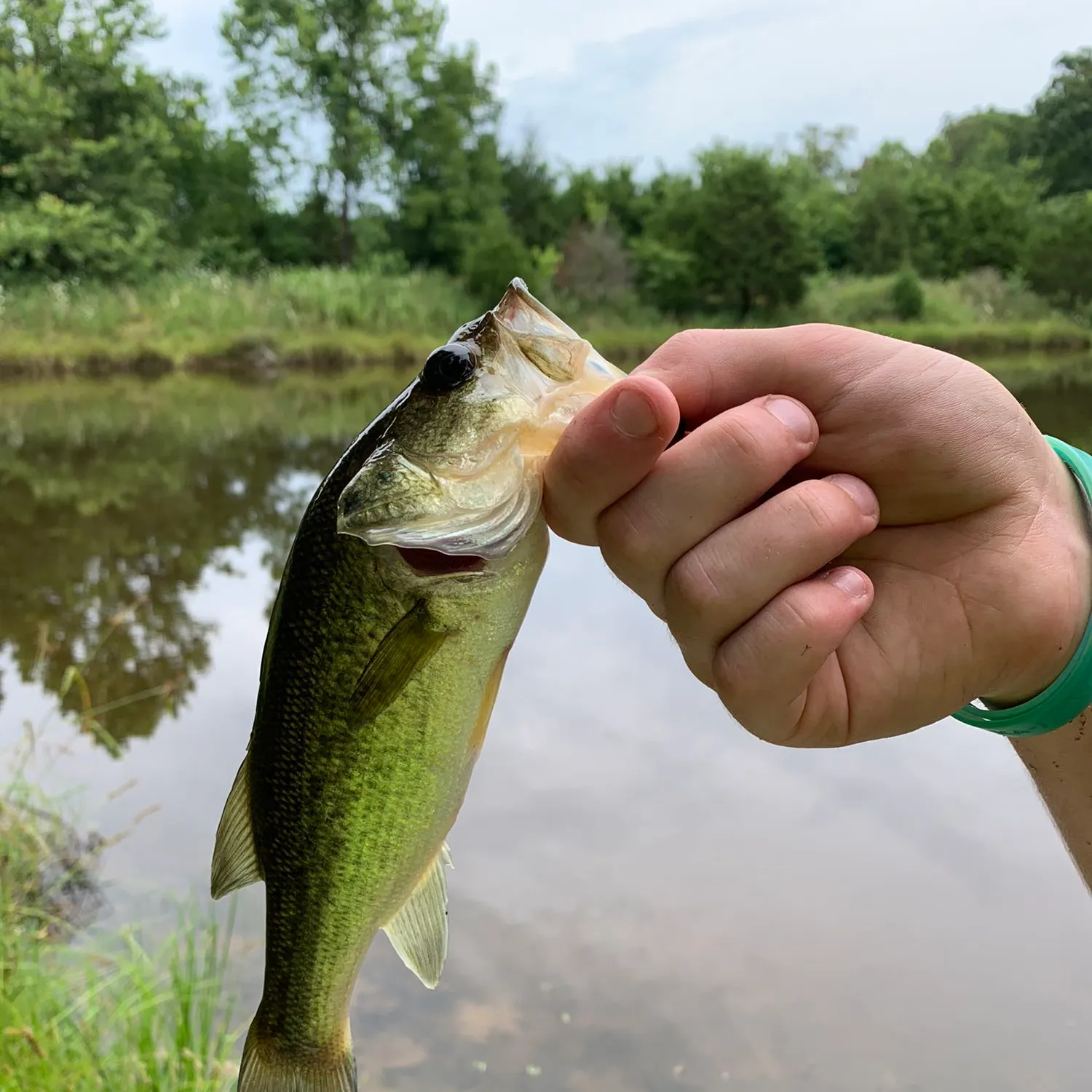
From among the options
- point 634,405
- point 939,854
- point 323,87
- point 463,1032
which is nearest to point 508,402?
point 634,405

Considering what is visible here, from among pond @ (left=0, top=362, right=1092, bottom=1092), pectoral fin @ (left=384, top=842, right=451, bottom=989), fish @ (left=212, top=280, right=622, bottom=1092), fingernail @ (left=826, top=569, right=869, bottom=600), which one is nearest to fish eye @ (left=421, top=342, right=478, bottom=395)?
fish @ (left=212, top=280, right=622, bottom=1092)

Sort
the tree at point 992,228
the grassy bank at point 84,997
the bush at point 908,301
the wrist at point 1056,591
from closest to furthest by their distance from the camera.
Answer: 1. the wrist at point 1056,591
2. the grassy bank at point 84,997
3. the bush at point 908,301
4. the tree at point 992,228

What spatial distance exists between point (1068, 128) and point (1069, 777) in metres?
58.5

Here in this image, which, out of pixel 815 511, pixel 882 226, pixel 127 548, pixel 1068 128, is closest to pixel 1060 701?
pixel 815 511

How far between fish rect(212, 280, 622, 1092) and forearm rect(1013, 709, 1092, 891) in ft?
3.88

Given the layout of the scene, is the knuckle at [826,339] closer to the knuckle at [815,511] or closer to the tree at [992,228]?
the knuckle at [815,511]

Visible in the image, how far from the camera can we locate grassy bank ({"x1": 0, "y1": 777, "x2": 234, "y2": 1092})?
253 centimetres

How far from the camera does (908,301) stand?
26922mm

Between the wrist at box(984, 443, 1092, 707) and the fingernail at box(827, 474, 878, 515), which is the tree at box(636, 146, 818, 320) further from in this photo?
the fingernail at box(827, 474, 878, 515)

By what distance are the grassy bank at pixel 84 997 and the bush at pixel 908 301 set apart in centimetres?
2697

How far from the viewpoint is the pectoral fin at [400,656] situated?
1467 mm

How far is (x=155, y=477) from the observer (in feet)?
39.1

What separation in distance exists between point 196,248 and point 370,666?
30345mm

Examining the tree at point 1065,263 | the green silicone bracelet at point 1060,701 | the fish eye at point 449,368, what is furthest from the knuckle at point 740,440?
the tree at point 1065,263
